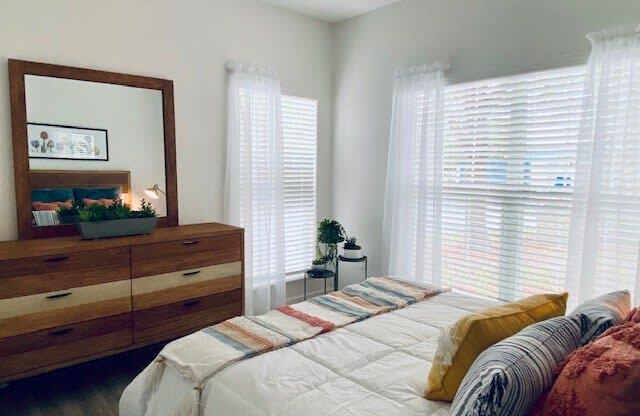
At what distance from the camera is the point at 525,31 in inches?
115

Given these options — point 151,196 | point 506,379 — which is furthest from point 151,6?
point 506,379

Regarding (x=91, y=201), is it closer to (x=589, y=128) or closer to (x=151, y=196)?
(x=151, y=196)

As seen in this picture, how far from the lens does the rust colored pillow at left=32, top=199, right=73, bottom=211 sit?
2.76 m

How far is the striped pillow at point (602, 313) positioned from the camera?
4.62 ft

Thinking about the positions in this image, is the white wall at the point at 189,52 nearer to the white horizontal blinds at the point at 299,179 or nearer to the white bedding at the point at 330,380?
the white horizontal blinds at the point at 299,179

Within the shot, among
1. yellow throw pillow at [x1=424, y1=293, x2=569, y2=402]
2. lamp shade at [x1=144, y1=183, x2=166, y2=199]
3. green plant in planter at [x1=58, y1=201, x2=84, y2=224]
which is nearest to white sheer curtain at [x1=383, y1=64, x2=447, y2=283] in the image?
lamp shade at [x1=144, y1=183, x2=166, y2=199]

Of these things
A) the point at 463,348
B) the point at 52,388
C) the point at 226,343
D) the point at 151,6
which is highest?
the point at 151,6

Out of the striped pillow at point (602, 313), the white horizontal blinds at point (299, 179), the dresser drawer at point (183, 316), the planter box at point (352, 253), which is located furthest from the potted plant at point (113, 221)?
the striped pillow at point (602, 313)

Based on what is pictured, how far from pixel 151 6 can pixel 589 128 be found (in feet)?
10.2

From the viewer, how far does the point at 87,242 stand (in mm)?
2625

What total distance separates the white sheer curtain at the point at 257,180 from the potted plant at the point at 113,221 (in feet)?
2.60

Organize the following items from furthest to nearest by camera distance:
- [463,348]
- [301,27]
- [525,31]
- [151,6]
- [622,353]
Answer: [301,27]
[151,6]
[525,31]
[463,348]
[622,353]

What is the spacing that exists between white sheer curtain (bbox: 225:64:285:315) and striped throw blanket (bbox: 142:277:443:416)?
1374 mm

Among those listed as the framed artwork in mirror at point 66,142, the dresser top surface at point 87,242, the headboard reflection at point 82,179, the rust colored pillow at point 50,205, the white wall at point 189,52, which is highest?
the white wall at point 189,52
